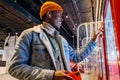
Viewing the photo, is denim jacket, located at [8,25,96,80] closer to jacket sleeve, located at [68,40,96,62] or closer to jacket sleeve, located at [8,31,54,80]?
jacket sleeve, located at [8,31,54,80]

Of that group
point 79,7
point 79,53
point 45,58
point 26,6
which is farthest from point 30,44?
point 26,6

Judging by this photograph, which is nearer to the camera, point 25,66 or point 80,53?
point 25,66

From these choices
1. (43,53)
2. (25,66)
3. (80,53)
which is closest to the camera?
(25,66)

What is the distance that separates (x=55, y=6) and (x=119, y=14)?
2.50ft

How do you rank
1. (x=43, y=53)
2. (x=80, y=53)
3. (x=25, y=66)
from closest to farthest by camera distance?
1. (x=25, y=66)
2. (x=43, y=53)
3. (x=80, y=53)

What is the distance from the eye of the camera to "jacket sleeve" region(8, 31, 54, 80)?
Result: 1.15 meters

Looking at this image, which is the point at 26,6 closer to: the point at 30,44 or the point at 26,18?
the point at 26,18

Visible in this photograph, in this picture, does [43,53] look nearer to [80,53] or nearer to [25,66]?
[25,66]

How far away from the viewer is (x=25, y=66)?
47.3 inches

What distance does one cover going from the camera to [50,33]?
141cm

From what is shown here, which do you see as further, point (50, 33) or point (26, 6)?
point (26, 6)

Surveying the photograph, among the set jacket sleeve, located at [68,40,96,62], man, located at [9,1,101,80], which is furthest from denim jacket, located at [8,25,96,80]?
jacket sleeve, located at [68,40,96,62]

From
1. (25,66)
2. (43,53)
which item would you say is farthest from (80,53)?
(25,66)

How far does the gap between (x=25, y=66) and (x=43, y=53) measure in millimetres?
163
